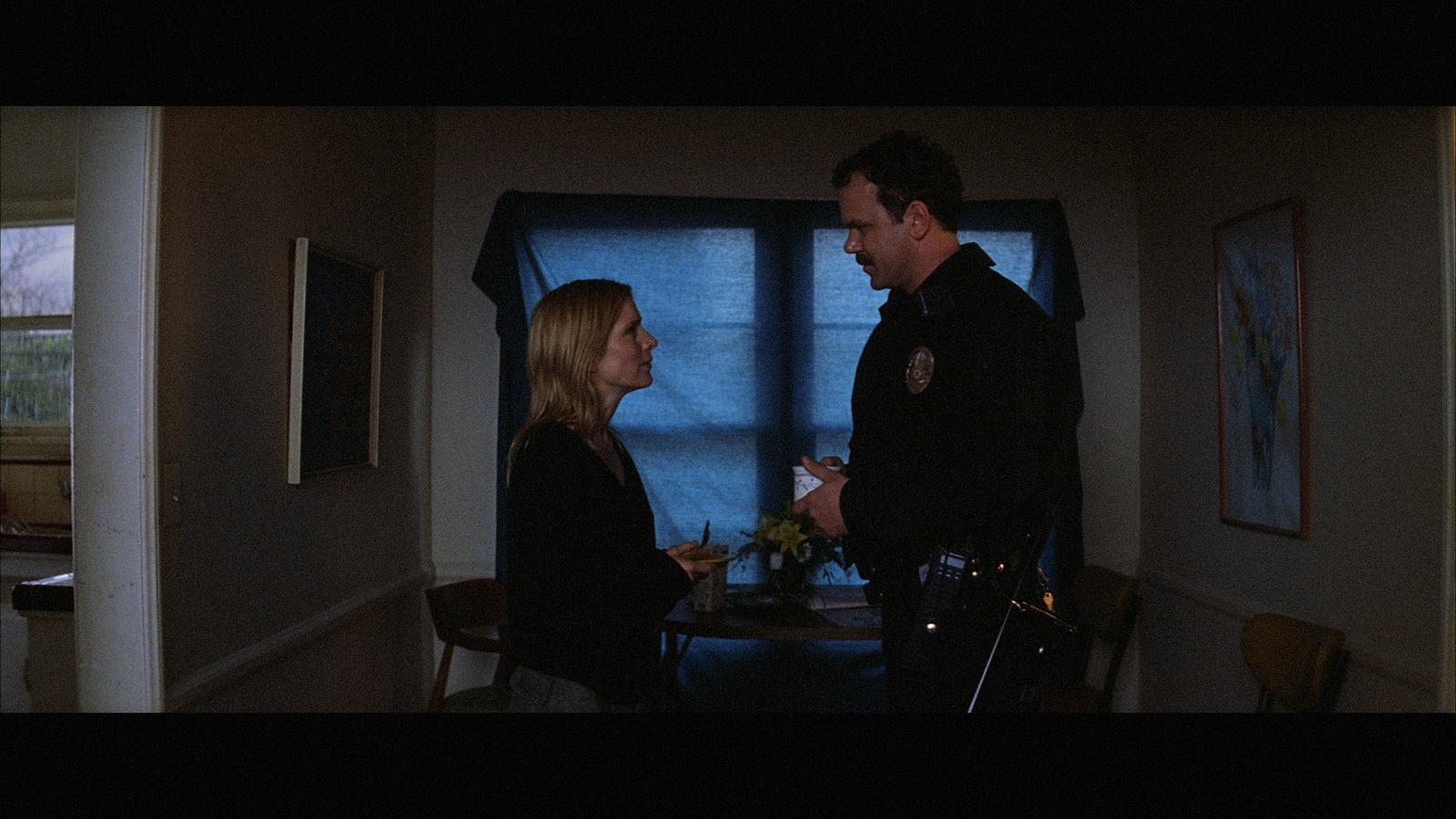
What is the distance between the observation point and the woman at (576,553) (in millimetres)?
1420

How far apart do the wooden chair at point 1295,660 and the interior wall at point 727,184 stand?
1.09 metres

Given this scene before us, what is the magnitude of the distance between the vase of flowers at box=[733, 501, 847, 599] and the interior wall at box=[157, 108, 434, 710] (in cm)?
115

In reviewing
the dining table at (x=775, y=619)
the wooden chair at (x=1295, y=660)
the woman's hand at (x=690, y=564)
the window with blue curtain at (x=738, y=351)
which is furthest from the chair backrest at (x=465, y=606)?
the wooden chair at (x=1295, y=660)

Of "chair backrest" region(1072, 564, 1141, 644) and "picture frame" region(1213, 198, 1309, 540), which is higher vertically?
"picture frame" region(1213, 198, 1309, 540)

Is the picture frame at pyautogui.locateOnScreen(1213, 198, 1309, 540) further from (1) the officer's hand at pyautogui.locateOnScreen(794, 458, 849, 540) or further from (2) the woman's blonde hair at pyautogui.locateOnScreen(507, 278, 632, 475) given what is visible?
(2) the woman's blonde hair at pyautogui.locateOnScreen(507, 278, 632, 475)

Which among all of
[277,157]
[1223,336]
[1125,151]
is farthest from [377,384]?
[1125,151]

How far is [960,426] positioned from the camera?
150 centimetres

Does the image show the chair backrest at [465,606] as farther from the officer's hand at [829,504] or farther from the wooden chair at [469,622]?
the officer's hand at [829,504]

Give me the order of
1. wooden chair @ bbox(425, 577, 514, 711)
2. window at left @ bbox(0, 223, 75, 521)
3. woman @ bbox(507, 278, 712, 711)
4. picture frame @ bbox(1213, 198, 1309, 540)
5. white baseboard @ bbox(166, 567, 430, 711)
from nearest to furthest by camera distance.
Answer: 1. woman @ bbox(507, 278, 712, 711)
2. white baseboard @ bbox(166, 567, 430, 711)
3. picture frame @ bbox(1213, 198, 1309, 540)
4. wooden chair @ bbox(425, 577, 514, 711)
5. window at left @ bbox(0, 223, 75, 521)

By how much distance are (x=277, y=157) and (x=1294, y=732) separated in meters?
2.54

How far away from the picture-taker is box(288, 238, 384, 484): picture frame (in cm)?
215

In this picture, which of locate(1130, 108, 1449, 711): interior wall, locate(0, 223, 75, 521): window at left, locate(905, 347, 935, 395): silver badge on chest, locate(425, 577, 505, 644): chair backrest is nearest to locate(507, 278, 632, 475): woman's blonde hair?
locate(905, 347, 935, 395): silver badge on chest

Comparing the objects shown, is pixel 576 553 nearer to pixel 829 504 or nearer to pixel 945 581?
pixel 829 504

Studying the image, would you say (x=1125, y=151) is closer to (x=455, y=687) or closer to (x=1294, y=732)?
(x=1294, y=732)
